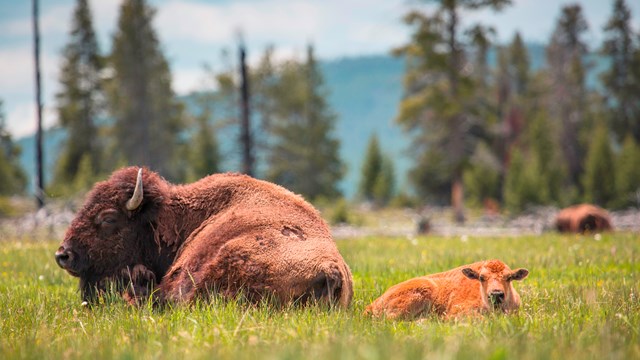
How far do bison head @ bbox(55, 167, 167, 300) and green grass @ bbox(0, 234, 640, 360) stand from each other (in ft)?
1.32

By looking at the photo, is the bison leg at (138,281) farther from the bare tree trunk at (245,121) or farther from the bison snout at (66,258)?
the bare tree trunk at (245,121)

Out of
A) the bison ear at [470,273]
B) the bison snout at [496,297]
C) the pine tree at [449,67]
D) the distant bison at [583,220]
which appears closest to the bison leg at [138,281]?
the bison ear at [470,273]

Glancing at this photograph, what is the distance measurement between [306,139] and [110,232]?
6211 centimetres

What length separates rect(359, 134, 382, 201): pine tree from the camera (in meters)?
69.9

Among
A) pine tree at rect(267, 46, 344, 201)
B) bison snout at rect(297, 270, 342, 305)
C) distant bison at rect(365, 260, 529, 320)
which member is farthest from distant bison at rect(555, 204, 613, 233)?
pine tree at rect(267, 46, 344, 201)

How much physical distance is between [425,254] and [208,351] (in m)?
9.32

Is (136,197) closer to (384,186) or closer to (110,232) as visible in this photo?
(110,232)

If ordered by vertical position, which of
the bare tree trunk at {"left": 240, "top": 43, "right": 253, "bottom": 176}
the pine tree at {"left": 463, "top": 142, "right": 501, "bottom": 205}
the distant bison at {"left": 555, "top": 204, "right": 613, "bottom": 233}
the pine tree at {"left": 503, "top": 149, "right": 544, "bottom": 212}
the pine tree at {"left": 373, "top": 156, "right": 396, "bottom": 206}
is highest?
the bare tree trunk at {"left": 240, "top": 43, "right": 253, "bottom": 176}

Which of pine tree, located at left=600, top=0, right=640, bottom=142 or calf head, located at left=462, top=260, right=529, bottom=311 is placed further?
pine tree, located at left=600, top=0, right=640, bottom=142

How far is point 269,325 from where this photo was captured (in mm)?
5293

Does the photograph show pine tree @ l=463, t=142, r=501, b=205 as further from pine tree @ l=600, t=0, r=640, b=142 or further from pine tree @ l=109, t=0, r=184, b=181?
pine tree @ l=109, t=0, r=184, b=181

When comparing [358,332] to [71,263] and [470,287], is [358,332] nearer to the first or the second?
[470,287]

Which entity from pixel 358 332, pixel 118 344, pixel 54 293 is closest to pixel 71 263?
pixel 54 293

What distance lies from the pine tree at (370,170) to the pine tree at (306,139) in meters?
2.39
